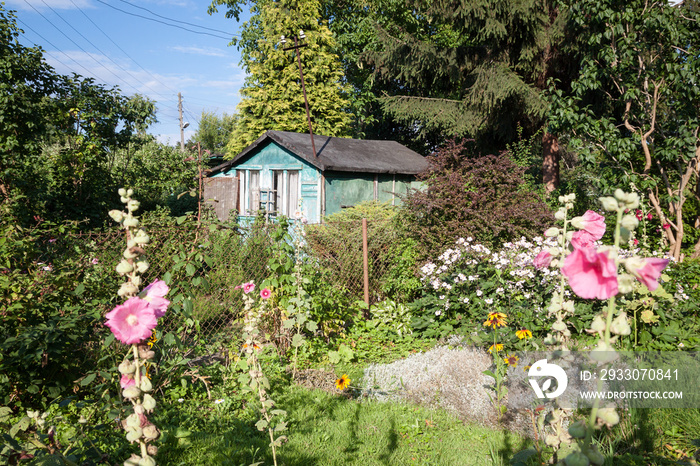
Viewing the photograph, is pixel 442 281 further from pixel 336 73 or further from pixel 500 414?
pixel 336 73

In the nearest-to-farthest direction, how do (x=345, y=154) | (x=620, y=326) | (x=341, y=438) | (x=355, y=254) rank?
(x=620, y=326)
(x=341, y=438)
(x=355, y=254)
(x=345, y=154)

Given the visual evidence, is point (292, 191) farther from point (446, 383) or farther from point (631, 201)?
point (631, 201)

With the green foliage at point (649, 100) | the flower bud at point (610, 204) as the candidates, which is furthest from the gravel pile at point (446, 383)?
the green foliage at point (649, 100)

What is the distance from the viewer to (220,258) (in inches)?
226

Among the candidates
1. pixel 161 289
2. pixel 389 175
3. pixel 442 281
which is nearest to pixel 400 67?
pixel 389 175

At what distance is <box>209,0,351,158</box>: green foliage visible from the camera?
61.6 feet

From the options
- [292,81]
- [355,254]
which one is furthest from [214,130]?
[355,254]

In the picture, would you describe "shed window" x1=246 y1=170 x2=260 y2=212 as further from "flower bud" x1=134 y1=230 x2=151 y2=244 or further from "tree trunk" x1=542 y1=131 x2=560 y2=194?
"flower bud" x1=134 y1=230 x2=151 y2=244

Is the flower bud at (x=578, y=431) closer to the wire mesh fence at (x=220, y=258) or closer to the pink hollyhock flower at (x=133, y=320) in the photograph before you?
the pink hollyhock flower at (x=133, y=320)

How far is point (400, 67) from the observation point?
13.4 m

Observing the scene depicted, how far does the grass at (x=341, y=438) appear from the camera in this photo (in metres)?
2.94

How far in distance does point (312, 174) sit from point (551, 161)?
6.27 m

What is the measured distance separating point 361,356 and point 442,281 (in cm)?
138

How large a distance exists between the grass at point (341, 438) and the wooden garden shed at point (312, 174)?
25.9 ft
